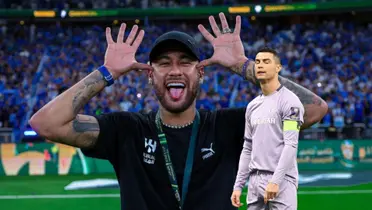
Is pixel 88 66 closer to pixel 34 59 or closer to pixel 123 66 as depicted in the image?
pixel 34 59

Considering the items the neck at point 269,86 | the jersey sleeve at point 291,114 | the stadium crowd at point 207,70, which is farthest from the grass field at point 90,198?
the stadium crowd at point 207,70

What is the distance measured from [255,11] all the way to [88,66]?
9.45 meters

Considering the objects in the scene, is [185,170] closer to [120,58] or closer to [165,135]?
[165,135]

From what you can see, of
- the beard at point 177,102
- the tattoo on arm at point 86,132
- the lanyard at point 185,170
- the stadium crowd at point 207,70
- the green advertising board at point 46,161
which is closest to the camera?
the lanyard at point 185,170

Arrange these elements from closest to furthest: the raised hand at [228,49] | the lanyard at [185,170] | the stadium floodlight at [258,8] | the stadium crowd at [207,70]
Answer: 1. the lanyard at [185,170]
2. the raised hand at [228,49]
3. the stadium crowd at [207,70]
4. the stadium floodlight at [258,8]

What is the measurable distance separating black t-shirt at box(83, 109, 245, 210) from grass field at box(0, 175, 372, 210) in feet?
24.4

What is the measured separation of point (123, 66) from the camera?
3.35 meters

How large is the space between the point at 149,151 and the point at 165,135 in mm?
120

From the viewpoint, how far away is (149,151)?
3.13 metres

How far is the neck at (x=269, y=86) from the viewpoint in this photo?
5.57 meters

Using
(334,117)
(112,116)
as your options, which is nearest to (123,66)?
(112,116)

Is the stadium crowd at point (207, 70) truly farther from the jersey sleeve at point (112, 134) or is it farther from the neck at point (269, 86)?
the jersey sleeve at point (112, 134)

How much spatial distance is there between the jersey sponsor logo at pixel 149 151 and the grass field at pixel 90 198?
296 inches

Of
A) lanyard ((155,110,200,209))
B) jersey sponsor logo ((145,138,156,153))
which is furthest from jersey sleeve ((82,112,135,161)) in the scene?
lanyard ((155,110,200,209))
